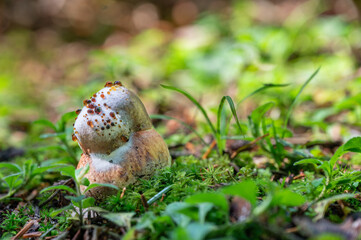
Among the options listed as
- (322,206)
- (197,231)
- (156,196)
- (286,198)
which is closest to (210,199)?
(197,231)

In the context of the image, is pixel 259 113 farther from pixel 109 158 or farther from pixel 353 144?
pixel 109 158

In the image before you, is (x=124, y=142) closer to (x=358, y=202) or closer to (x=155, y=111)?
(x=358, y=202)

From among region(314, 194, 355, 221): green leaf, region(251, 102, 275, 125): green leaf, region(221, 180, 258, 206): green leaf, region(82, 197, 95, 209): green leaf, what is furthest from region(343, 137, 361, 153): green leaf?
region(82, 197, 95, 209): green leaf

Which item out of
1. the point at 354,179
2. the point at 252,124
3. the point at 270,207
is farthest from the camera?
the point at 252,124

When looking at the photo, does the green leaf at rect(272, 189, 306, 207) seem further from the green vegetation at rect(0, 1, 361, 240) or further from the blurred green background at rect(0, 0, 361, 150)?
the blurred green background at rect(0, 0, 361, 150)

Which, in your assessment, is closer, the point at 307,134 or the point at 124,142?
the point at 124,142

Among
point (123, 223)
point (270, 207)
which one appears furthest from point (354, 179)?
point (123, 223)

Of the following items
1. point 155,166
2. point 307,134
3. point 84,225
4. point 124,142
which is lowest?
point 307,134
